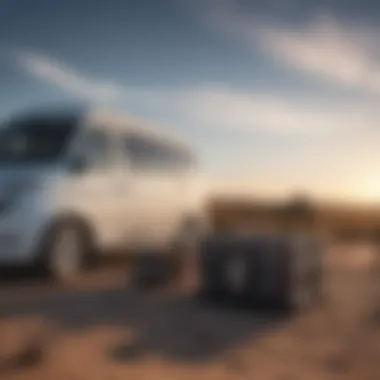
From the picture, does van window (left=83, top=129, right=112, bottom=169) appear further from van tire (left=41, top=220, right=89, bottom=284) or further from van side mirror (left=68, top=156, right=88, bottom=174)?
van tire (left=41, top=220, right=89, bottom=284)

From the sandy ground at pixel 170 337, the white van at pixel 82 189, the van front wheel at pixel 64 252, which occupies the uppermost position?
the white van at pixel 82 189

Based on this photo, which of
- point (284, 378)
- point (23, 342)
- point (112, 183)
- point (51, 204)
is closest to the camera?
point (284, 378)

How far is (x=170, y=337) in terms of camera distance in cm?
503

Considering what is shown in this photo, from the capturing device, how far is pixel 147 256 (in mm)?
7355

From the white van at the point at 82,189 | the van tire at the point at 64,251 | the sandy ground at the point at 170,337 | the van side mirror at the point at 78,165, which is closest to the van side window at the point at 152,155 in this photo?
the white van at the point at 82,189

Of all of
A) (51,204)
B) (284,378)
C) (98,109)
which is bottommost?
(284,378)

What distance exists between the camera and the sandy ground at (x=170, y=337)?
422 centimetres

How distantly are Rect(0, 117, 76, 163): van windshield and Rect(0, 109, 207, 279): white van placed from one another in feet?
0.04

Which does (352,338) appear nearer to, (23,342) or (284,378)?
(284,378)

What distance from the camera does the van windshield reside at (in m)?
7.37

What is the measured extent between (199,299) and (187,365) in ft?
7.16

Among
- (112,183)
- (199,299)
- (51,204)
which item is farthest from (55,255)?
(199,299)

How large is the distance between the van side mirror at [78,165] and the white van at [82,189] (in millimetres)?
11

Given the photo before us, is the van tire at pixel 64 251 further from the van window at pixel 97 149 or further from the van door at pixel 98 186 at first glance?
the van window at pixel 97 149
